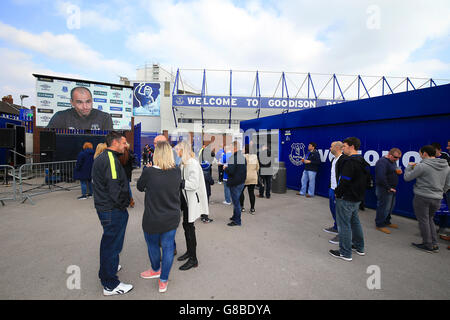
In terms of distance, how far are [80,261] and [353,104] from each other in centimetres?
757

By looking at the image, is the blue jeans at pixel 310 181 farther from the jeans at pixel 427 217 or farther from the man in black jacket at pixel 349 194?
the man in black jacket at pixel 349 194

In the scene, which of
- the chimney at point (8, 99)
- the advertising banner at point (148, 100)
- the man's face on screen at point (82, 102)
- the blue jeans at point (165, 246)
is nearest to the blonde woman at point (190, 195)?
the blue jeans at point (165, 246)

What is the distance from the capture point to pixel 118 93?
535 inches

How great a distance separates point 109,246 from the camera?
2262 millimetres

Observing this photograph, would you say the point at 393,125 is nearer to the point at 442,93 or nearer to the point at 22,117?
A: the point at 442,93

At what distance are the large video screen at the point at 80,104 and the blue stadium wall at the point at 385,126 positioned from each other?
11555 millimetres

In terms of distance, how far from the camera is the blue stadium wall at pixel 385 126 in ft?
15.5

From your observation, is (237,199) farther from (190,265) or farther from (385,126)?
(385,126)

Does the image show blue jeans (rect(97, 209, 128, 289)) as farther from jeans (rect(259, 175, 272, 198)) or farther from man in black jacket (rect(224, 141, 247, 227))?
jeans (rect(259, 175, 272, 198))

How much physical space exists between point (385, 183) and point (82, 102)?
15.3 meters

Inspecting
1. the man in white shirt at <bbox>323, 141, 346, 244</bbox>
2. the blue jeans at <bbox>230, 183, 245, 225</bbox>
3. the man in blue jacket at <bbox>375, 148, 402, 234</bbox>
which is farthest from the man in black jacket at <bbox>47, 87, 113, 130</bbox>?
the man in blue jacket at <bbox>375, 148, 402, 234</bbox>

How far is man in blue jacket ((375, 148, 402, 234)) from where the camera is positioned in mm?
4223

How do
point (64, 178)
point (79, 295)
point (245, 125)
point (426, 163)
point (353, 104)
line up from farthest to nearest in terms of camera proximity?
point (245, 125), point (64, 178), point (353, 104), point (426, 163), point (79, 295)
